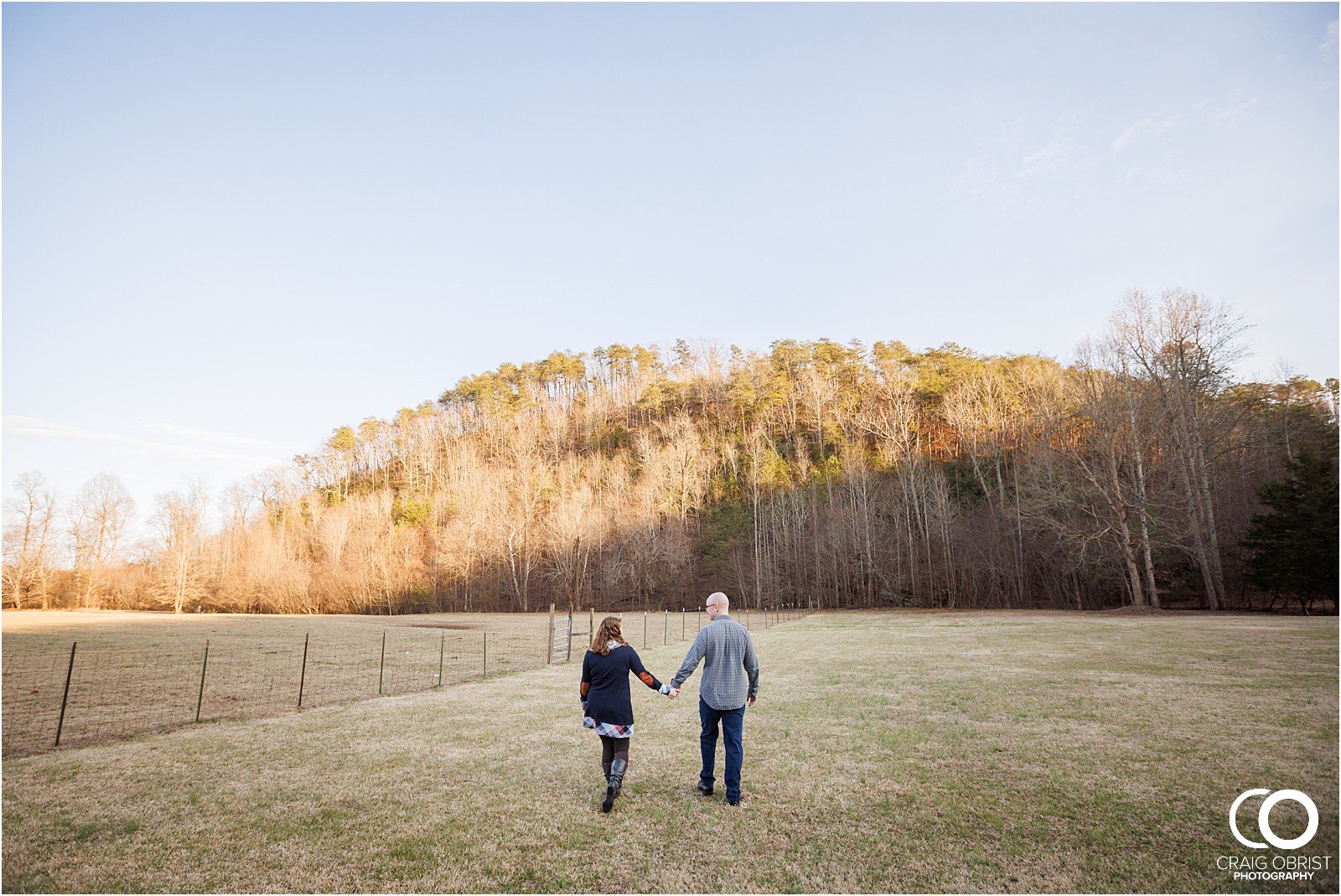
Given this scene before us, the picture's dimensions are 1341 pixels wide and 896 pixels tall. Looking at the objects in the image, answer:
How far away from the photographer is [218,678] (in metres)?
15.7

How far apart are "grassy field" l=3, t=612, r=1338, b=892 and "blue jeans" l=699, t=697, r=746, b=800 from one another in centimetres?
22

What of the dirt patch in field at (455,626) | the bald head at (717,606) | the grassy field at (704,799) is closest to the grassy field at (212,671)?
the grassy field at (704,799)

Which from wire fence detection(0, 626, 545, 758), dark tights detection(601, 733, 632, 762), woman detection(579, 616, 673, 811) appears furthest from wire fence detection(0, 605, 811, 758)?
dark tights detection(601, 733, 632, 762)

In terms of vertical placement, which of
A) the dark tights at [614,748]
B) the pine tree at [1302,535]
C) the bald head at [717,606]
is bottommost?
the dark tights at [614,748]

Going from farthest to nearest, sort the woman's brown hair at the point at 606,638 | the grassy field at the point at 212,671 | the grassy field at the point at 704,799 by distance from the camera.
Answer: the grassy field at the point at 212,671 < the woman's brown hair at the point at 606,638 < the grassy field at the point at 704,799

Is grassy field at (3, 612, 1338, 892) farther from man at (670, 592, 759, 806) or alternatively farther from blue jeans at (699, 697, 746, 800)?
man at (670, 592, 759, 806)

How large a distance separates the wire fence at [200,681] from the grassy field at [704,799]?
1537 millimetres

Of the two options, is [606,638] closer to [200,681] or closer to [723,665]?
[723,665]

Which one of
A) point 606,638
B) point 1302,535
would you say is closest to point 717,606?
point 606,638

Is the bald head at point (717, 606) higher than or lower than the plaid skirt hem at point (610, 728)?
higher

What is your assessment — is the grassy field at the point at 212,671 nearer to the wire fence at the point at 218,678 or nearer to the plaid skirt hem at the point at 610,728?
the wire fence at the point at 218,678

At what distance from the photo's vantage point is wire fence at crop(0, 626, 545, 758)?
33.8 feet

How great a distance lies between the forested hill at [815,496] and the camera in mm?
33875

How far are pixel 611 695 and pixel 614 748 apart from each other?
540 millimetres
